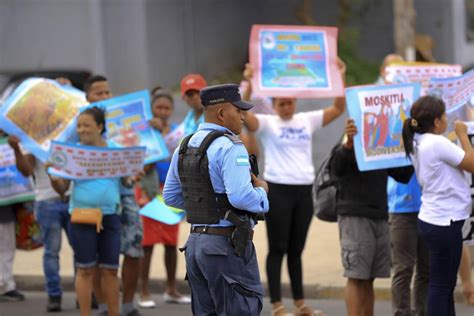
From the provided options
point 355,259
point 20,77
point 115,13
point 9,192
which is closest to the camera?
point 355,259

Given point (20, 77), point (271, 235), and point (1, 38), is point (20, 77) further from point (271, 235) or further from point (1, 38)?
point (271, 235)

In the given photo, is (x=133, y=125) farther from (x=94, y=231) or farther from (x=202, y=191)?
(x=202, y=191)

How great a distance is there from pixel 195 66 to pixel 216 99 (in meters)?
13.4

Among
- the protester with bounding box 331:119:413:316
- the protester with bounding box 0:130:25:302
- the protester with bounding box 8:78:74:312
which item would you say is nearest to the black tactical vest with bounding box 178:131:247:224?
the protester with bounding box 331:119:413:316

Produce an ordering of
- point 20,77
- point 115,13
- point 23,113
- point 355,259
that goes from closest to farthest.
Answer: point 355,259, point 23,113, point 20,77, point 115,13

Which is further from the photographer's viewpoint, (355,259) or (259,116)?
(259,116)

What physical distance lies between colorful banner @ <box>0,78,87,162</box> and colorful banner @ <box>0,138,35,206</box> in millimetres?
941

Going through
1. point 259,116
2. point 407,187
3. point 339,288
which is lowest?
point 339,288

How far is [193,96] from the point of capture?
9.36 meters

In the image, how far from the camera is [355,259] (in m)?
7.70

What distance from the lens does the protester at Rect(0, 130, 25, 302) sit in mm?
10109

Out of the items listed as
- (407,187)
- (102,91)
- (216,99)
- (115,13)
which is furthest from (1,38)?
(216,99)

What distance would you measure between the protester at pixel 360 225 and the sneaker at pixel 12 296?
3684 mm

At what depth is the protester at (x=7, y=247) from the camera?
33.2ft
